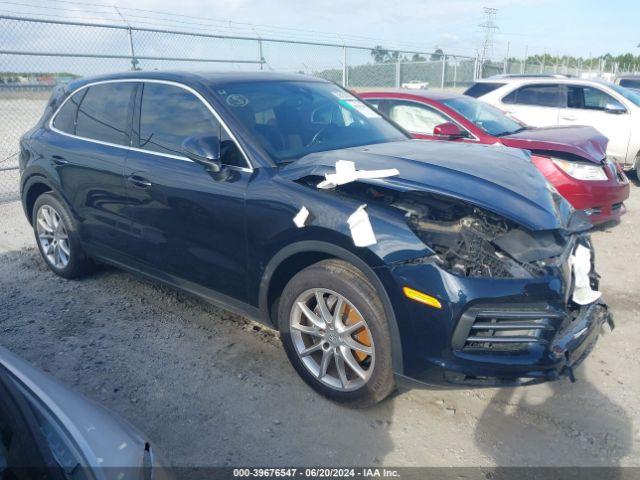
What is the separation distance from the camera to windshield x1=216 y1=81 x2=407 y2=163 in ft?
11.4

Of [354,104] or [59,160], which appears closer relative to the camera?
[354,104]

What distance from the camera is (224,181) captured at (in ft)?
11.0

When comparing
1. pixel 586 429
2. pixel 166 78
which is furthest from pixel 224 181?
pixel 586 429

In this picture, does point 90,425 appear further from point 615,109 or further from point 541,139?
point 615,109

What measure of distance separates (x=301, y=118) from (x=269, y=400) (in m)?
1.87

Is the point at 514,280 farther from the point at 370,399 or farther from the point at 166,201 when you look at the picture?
the point at 166,201

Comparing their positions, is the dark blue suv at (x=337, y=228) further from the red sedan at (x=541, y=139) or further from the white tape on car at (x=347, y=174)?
the red sedan at (x=541, y=139)

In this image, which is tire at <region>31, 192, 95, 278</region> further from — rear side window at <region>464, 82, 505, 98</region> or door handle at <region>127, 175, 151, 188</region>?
rear side window at <region>464, 82, 505, 98</region>

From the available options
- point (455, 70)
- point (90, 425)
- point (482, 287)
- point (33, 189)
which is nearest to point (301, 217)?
point (482, 287)

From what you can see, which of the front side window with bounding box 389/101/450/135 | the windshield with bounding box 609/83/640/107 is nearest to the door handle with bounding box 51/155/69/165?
the front side window with bounding box 389/101/450/135

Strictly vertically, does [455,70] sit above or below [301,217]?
below

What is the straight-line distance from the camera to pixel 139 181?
12.5 ft

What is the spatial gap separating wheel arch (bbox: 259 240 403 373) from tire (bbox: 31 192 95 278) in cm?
221

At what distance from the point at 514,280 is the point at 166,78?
2.74 metres
